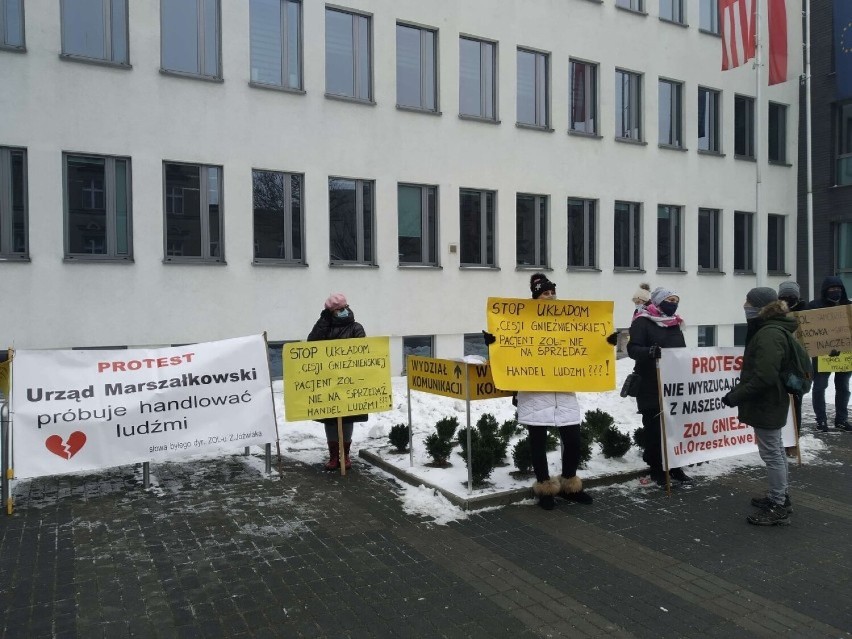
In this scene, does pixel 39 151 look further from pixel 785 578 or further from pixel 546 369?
pixel 785 578

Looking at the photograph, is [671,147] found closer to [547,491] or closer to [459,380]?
[459,380]

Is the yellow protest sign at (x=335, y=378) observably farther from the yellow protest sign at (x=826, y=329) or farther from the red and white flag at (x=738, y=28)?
the red and white flag at (x=738, y=28)

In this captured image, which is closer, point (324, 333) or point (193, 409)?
point (193, 409)

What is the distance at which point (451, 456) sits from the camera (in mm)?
8062

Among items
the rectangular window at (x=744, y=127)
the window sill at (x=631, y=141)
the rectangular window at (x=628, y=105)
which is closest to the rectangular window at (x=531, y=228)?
the window sill at (x=631, y=141)

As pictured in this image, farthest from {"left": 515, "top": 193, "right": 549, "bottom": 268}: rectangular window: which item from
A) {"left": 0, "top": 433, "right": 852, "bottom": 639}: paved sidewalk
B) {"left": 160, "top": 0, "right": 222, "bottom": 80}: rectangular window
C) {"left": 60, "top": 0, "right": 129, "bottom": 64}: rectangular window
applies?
{"left": 0, "top": 433, "right": 852, "bottom": 639}: paved sidewalk

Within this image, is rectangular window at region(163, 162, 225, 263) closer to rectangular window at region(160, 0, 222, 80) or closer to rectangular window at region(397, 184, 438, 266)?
rectangular window at region(160, 0, 222, 80)

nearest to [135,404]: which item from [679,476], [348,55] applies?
[679,476]

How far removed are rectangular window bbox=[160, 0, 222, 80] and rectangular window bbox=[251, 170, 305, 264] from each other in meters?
2.23

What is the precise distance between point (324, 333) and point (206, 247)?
282 inches

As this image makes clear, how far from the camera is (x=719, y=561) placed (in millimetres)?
5203

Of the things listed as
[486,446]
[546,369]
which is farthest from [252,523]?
[546,369]

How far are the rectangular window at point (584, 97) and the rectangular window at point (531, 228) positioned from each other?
2451 millimetres

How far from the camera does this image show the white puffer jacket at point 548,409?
6434 mm
